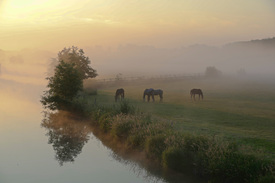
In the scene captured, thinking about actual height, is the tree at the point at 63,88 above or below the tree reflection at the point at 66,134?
above

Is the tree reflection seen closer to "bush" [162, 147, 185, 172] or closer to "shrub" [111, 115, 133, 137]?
"shrub" [111, 115, 133, 137]

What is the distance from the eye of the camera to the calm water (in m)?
14.9

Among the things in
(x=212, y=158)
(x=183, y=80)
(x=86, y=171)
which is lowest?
(x=86, y=171)

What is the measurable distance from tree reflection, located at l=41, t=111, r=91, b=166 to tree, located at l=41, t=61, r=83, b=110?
56.4 inches

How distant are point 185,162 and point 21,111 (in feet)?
89.4

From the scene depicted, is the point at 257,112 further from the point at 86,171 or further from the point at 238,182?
the point at 86,171

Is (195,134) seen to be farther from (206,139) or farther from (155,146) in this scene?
(155,146)

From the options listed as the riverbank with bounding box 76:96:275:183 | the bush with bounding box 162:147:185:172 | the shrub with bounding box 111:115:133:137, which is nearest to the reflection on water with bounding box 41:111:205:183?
the bush with bounding box 162:147:185:172

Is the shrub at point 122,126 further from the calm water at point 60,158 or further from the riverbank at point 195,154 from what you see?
the calm water at point 60,158

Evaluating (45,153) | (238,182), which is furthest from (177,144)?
(45,153)

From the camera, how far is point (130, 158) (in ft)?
56.9

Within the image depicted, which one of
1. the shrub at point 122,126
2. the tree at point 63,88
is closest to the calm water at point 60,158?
the shrub at point 122,126

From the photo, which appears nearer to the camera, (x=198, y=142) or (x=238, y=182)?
(x=238, y=182)

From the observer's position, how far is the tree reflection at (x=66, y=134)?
19252 millimetres
